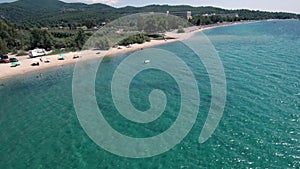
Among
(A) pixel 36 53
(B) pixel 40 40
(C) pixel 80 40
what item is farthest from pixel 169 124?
(B) pixel 40 40

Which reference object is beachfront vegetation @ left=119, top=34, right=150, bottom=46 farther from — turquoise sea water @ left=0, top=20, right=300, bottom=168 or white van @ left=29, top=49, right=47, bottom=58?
turquoise sea water @ left=0, top=20, right=300, bottom=168

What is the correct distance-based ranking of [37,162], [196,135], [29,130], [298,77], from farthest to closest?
1. [298,77]
2. [29,130]
3. [196,135]
4. [37,162]

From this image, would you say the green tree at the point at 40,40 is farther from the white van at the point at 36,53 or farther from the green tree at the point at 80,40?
the white van at the point at 36,53

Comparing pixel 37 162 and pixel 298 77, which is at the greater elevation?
pixel 298 77

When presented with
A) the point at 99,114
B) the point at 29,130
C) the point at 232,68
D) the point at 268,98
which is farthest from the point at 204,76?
the point at 29,130

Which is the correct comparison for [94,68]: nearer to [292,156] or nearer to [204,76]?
[204,76]

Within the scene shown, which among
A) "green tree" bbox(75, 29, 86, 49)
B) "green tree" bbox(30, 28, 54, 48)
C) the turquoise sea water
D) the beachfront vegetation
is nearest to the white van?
"green tree" bbox(30, 28, 54, 48)

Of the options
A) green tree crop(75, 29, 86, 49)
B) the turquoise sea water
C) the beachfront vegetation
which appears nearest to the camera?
the turquoise sea water

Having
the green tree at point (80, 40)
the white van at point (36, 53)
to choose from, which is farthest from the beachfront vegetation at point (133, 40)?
the white van at point (36, 53)
